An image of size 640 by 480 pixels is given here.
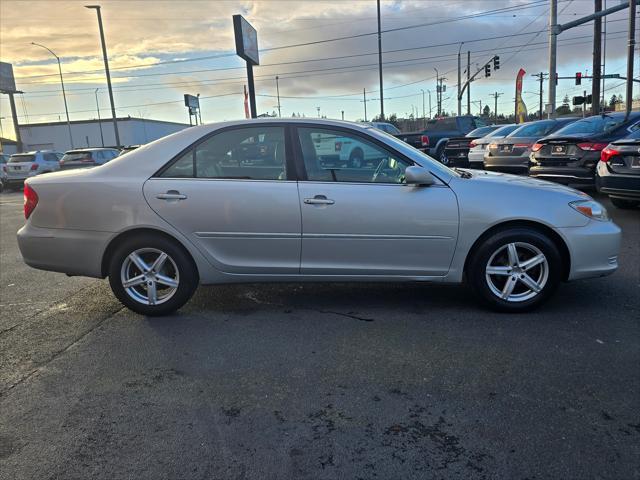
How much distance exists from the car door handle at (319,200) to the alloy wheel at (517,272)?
4.58 ft

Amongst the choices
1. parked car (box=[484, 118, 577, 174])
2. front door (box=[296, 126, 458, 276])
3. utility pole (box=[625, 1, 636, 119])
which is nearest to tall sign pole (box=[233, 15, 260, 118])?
parked car (box=[484, 118, 577, 174])

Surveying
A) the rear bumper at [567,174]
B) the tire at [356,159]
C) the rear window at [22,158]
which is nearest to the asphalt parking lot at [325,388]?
the tire at [356,159]

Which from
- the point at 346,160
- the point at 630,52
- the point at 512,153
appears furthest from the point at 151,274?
the point at 630,52

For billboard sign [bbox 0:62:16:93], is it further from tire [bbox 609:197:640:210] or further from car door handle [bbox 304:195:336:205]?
car door handle [bbox 304:195:336:205]

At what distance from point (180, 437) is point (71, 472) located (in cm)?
51

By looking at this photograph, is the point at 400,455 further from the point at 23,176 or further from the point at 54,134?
the point at 54,134

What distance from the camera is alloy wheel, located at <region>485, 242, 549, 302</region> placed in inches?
162

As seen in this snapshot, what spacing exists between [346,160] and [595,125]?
785cm

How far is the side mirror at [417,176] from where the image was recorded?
3.95 m

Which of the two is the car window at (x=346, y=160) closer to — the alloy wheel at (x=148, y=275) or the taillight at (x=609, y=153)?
the alloy wheel at (x=148, y=275)

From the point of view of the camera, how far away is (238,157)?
13.8 feet

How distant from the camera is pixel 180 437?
2.61m

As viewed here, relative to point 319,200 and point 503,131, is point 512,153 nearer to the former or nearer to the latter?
point 503,131

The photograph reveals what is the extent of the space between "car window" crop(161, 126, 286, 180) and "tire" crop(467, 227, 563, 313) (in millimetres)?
1793
